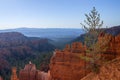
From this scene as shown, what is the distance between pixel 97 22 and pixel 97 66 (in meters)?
2.54

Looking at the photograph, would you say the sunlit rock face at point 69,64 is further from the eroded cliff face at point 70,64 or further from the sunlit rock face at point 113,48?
the sunlit rock face at point 113,48

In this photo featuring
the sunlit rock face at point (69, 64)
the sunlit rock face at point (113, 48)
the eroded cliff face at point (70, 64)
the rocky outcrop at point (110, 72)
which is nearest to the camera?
the rocky outcrop at point (110, 72)

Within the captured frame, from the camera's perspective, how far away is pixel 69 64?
27094mm

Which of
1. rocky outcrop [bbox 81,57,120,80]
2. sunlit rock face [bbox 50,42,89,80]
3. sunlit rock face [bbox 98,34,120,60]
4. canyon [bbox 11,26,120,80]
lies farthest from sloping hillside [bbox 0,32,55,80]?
rocky outcrop [bbox 81,57,120,80]

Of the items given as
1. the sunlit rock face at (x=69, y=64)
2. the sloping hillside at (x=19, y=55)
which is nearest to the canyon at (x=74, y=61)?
the sunlit rock face at (x=69, y=64)

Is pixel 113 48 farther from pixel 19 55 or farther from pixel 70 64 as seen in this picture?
pixel 19 55

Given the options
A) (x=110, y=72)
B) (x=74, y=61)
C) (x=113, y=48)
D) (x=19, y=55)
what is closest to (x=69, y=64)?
(x=74, y=61)

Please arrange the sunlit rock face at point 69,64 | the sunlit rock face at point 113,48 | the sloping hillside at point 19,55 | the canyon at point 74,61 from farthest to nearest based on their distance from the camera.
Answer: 1. the sloping hillside at point 19,55
2. the sunlit rock face at point 69,64
3. the canyon at point 74,61
4. the sunlit rock face at point 113,48

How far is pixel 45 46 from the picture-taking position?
95.0 m

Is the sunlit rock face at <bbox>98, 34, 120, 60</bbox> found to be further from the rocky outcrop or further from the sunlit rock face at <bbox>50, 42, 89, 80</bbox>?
the rocky outcrop

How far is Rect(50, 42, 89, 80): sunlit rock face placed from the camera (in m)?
26.1

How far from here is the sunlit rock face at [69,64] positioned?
26120 millimetres

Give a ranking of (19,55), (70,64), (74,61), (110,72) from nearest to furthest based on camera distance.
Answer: (110,72) < (74,61) < (70,64) < (19,55)

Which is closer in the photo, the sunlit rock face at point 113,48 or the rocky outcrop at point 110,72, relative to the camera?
the rocky outcrop at point 110,72
